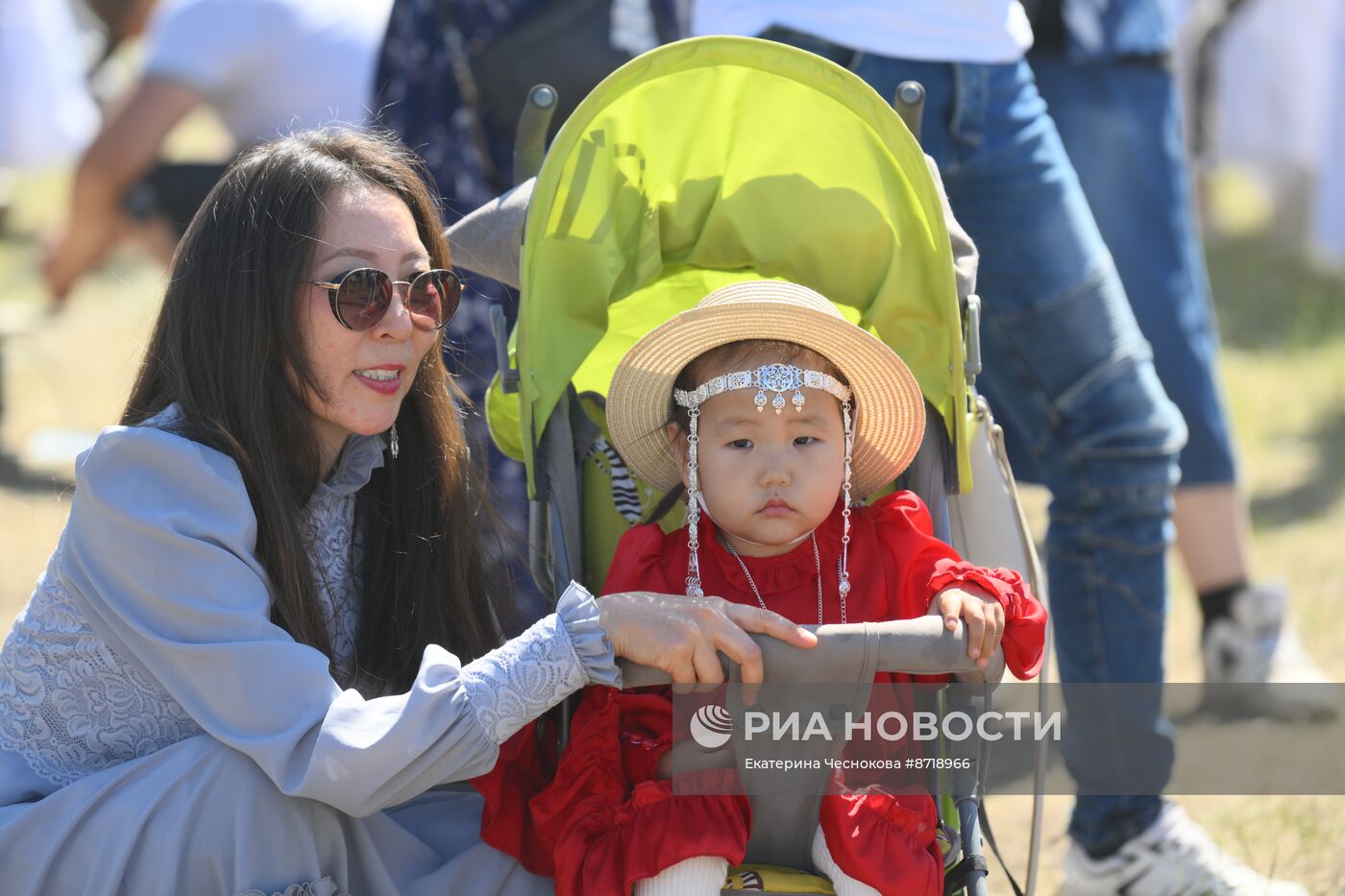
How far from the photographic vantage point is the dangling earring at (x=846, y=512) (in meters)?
2.45

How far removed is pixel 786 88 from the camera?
2.61m

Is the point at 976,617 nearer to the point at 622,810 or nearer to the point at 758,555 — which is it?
the point at 758,555

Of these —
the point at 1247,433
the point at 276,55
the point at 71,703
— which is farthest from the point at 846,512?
the point at 1247,433

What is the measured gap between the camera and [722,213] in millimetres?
2734

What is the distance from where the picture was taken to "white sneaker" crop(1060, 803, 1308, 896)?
3.12 metres

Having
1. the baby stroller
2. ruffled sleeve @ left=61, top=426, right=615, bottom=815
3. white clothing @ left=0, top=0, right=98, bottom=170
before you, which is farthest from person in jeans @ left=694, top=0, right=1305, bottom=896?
white clothing @ left=0, top=0, right=98, bottom=170

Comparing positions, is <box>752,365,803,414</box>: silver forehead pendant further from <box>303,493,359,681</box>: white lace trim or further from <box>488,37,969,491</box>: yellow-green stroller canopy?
<box>303,493,359,681</box>: white lace trim

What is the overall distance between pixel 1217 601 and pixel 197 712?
2.88m

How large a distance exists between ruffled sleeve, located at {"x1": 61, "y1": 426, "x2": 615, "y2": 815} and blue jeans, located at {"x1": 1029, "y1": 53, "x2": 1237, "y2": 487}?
2.03m

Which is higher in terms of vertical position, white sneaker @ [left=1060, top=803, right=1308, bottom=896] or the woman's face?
the woman's face

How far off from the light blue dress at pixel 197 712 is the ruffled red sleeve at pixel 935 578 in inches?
20.3

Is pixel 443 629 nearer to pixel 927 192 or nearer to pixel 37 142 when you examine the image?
pixel 927 192

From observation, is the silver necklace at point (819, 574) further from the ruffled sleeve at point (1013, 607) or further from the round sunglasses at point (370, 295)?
the round sunglasses at point (370, 295)

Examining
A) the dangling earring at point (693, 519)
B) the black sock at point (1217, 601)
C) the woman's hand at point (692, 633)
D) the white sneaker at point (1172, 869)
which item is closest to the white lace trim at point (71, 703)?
the woman's hand at point (692, 633)
